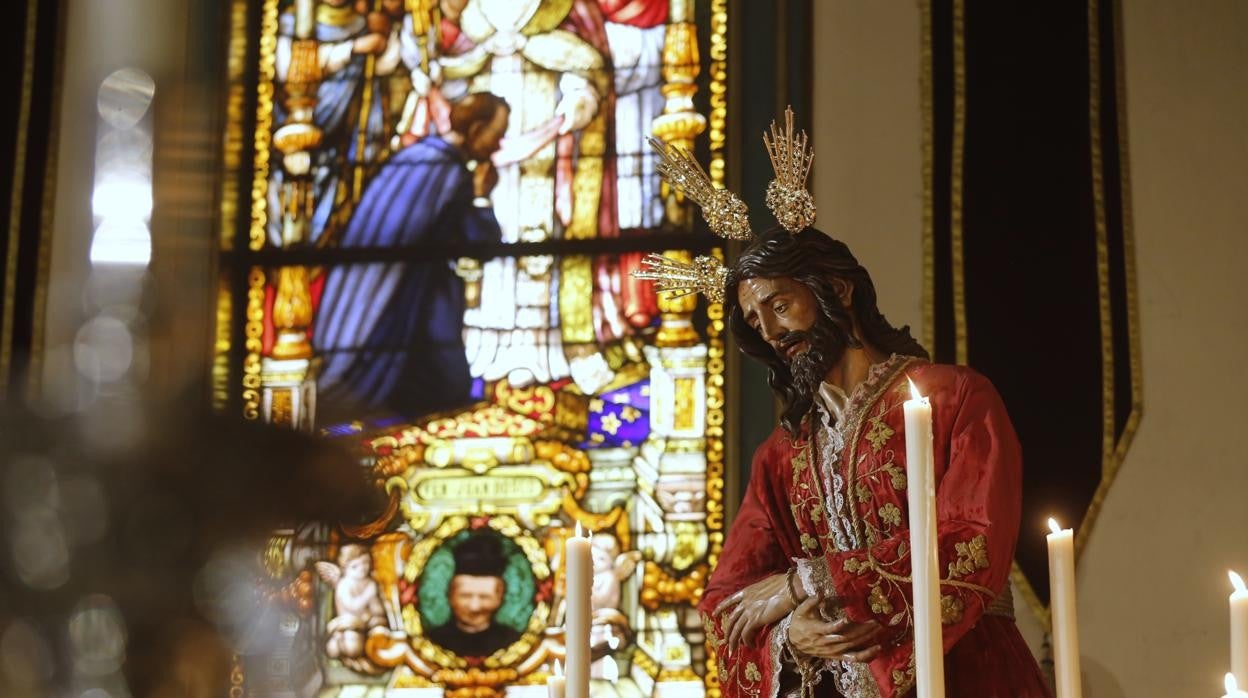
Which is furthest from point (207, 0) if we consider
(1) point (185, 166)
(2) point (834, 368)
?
(1) point (185, 166)

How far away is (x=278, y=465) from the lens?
30.1 inches

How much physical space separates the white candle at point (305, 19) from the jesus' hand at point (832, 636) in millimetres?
2541

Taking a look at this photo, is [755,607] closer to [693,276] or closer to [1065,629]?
[693,276]

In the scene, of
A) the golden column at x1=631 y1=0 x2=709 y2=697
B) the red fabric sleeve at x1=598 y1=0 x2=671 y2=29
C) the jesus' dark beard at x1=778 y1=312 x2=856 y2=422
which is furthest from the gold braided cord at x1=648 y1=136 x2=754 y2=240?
the red fabric sleeve at x1=598 y1=0 x2=671 y2=29

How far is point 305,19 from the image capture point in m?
4.24

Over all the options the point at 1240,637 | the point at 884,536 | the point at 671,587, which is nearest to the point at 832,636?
the point at 884,536

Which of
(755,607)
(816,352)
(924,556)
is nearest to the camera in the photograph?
(924,556)

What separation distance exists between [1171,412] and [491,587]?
1452 mm

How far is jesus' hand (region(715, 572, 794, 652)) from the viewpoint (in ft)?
7.18

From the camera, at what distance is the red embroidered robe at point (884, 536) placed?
206 cm

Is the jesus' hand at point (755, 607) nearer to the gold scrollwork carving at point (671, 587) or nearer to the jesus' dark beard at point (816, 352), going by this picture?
the jesus' dark beard at point (816, 352)

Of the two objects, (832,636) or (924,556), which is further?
(832,636)

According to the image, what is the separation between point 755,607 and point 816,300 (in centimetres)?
44

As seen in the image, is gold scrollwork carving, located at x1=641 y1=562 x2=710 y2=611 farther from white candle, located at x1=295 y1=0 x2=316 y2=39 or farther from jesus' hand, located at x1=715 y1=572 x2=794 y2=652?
white candle, located at x1=295 y1=0 x2=316 y2=39
